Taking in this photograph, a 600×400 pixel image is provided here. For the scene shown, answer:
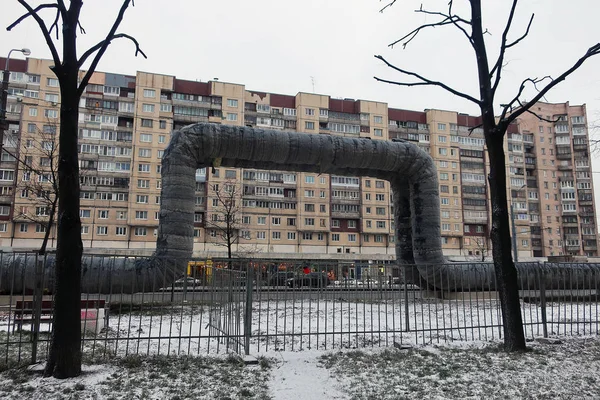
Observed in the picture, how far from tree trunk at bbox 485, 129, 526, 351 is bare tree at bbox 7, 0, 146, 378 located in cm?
670

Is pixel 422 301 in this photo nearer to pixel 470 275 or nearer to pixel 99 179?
pixel 470 275

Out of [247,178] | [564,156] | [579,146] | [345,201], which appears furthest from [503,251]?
[579,146]

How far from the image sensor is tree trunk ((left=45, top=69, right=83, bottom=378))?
5.75 meters

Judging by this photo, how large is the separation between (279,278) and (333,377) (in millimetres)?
2714

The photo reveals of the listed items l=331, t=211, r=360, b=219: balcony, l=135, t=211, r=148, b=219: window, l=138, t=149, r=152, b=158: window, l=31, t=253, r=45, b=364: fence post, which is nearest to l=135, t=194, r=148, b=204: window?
l=135, t=211, r=148, b=219: window

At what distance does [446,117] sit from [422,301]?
61309mm

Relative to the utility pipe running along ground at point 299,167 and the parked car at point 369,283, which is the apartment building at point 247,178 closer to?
the utility pipe running along ground at point 299,167

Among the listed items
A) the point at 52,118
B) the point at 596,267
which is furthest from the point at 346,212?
the point at 596,267

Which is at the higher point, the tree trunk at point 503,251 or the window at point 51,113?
the window at point 51,113

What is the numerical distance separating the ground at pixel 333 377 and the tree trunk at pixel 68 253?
0.38 m

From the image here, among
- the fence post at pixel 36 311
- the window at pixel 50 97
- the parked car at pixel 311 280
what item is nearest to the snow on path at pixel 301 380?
the parked car at pixel 311 280

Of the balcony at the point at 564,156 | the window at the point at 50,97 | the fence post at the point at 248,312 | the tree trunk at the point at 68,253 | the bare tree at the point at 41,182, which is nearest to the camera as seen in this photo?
the tree trunk at the point at 68,253

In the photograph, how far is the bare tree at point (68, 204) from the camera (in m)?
5.76

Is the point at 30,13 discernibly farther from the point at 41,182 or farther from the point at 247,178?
the point at 247,178
